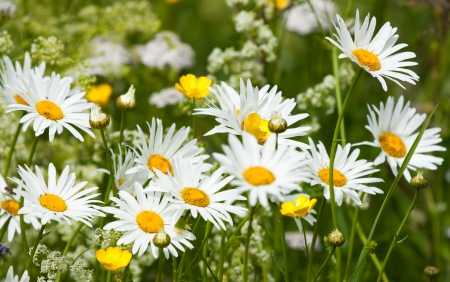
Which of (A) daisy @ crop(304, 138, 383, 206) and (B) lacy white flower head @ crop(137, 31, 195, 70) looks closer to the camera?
(A) daisy @ crop(304, 138, 383, 206)

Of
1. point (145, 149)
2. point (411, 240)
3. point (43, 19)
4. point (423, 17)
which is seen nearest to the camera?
point (145, 149)

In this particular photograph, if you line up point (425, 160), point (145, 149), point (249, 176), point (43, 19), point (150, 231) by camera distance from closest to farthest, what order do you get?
point (249, 176)
point (150, 231)
point (145, 149)
point (425, 160)
point (43, 19)

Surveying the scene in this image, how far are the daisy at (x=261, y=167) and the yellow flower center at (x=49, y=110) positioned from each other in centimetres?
53

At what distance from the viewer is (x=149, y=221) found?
1119mm

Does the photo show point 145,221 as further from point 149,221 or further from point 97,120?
point 97,120

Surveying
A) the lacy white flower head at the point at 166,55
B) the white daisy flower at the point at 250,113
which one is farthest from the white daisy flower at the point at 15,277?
the lacy white flower head at the point at 166,55

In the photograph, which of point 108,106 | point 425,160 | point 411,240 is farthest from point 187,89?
point 411,240

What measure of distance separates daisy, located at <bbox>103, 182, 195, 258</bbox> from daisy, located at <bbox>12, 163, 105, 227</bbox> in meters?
0.06

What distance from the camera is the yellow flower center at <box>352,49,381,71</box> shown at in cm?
120

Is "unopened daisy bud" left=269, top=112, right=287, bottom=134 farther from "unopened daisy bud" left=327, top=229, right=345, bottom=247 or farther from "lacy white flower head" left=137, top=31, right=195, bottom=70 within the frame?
"lacy white flower head" left=137, top=31, right=195, bottom=70

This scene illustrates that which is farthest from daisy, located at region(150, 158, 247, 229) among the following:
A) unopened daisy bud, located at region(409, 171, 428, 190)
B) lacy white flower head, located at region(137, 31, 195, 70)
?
lacy white flower head, located at region(137, 31, 195, 70)

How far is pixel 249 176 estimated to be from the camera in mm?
942

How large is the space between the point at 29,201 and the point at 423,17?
2.39 m

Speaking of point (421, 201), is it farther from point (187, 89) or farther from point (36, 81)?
point (36, 81)
